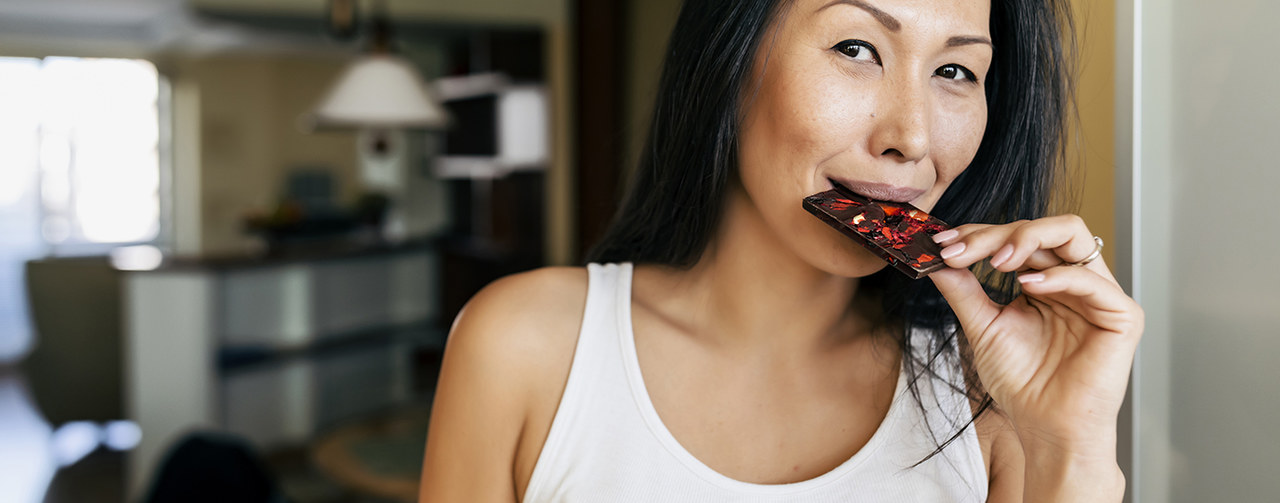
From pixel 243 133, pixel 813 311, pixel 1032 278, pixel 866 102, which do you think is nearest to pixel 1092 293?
pixel 1032 278

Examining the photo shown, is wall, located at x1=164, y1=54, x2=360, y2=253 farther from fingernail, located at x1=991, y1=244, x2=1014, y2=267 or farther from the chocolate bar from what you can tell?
fingernail, located at x1=991, y1=244, x2=1014, y2=267

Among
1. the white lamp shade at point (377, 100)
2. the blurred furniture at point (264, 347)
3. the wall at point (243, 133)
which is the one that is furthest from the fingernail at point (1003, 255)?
the wall at point (243, 133)

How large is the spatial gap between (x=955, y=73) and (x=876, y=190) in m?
0.17

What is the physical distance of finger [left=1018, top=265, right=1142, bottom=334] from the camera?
2.58 ft

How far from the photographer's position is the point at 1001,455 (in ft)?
3.41

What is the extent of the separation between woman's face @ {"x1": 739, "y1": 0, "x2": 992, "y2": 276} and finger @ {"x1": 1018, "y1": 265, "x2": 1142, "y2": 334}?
0.17 m

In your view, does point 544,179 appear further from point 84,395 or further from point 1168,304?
point 1168,304

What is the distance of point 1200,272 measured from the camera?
0.87 metres

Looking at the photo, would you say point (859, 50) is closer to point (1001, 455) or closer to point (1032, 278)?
point (1032, 278)

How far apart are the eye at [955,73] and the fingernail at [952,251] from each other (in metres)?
0.22

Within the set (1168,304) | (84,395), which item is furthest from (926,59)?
(84,395)

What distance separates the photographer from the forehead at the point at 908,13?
0.88 meters

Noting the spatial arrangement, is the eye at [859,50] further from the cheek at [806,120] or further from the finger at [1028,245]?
the finger at [1028,245]

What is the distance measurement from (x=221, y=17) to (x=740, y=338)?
19.2 feet
